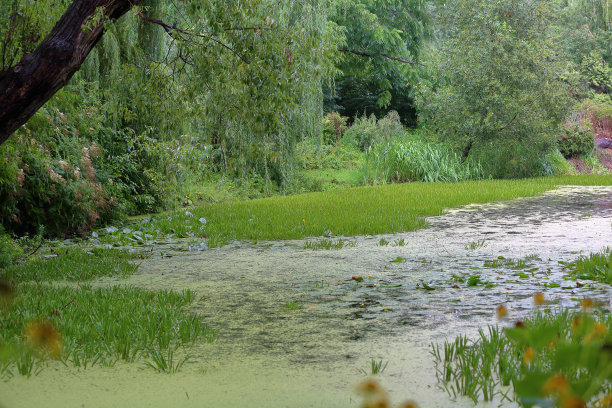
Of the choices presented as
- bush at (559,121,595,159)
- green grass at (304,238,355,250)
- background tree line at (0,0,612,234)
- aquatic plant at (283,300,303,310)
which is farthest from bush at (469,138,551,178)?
aquatic plant at (283,300,303,310)

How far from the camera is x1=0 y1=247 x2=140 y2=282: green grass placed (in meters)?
5.77

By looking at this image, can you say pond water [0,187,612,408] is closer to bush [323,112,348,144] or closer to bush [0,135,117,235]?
bush [0,135,117,235]

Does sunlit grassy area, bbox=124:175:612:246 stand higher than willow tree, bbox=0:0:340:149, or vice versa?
willow tree, bbox=0:0:340:149

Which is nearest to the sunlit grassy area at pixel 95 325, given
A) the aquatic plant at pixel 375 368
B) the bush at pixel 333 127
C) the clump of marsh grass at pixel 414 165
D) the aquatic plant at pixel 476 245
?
the aquatic plant at pixel 375 368

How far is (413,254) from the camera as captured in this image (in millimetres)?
6613

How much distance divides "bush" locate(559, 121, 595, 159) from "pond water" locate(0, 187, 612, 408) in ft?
49.1

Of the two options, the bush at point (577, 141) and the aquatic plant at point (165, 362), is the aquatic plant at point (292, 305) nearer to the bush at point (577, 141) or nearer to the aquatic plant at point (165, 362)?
the aquatic plant at point (165, 362)

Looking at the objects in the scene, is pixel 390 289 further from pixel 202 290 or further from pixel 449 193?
pixel 449 193

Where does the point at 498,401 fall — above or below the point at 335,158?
below

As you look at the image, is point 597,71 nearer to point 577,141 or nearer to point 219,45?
point 577,141

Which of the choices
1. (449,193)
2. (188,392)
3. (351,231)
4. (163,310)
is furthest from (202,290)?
(449,193)

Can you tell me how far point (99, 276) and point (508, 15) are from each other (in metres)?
16.4

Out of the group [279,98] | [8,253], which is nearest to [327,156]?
[279,98]

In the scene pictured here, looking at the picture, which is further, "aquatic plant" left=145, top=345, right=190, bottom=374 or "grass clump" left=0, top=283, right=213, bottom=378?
"grass clump" left=0, top=283, right=213, bottom=378
